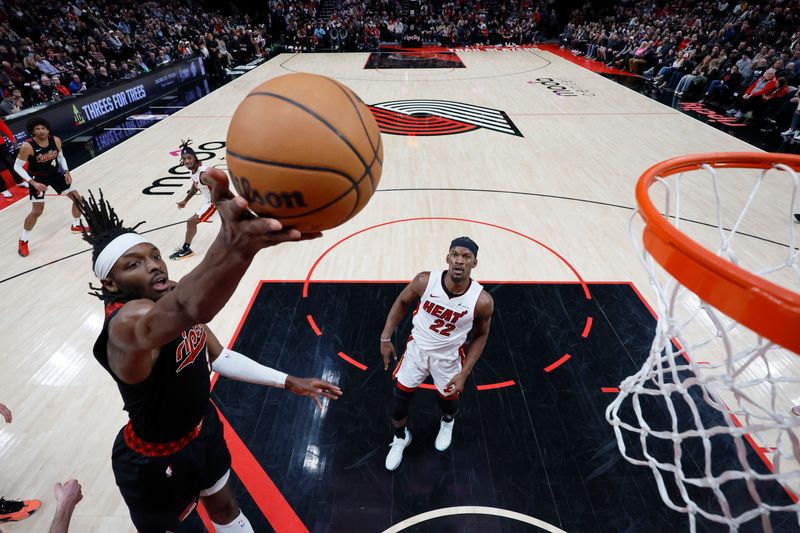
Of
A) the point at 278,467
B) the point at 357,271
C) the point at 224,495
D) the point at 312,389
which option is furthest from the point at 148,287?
the point at 357,271

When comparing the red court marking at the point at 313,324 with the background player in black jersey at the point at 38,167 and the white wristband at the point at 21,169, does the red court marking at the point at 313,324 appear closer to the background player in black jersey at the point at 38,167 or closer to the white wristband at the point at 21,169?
the background player in black jersey at the point at 38,167

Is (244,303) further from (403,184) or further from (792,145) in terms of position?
(792,145)

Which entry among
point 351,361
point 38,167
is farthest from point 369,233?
point 38,167

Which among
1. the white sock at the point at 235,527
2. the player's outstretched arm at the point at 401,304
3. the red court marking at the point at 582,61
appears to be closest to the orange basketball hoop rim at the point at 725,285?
the player's outstretched arm at the point at 401,304

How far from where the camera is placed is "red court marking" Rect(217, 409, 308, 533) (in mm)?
2695

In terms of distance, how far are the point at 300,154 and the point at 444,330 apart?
1755mm

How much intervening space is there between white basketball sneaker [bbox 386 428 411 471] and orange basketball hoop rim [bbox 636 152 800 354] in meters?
2.03

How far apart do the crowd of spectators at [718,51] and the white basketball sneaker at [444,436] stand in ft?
34.3

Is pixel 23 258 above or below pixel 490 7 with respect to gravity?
below

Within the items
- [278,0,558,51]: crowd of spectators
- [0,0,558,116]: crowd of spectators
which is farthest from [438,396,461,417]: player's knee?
[278,0,558,51]: crowd of spectators

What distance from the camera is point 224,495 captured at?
2281 mm

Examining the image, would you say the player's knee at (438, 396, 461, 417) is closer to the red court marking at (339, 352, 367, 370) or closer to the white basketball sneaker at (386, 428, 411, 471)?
the white basketball sneaker at (386, 428, 411, 471)

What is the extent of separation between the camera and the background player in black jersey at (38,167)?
5266 millimetres

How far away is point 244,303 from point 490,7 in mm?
27252
